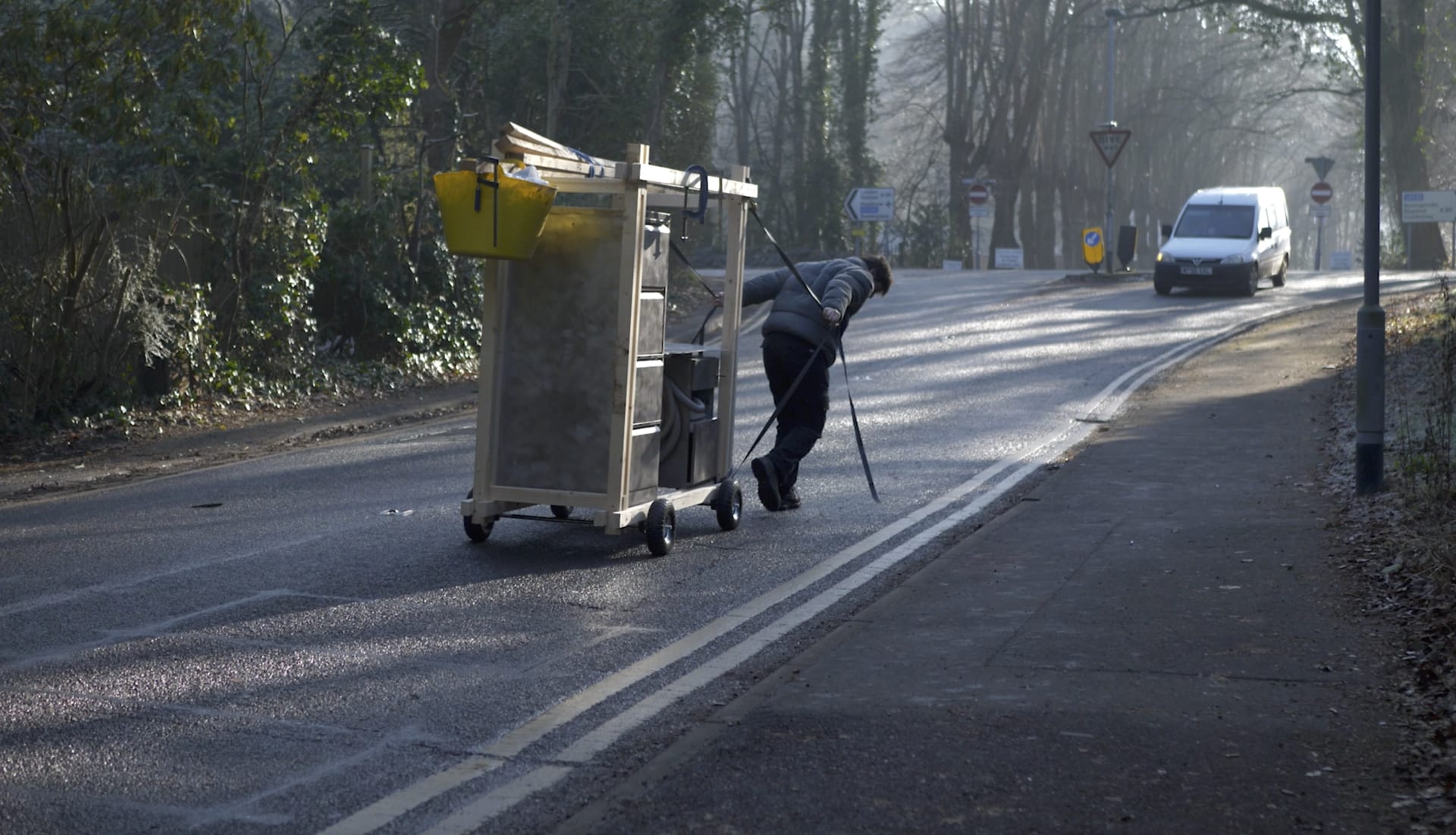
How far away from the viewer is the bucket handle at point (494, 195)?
7945 mm

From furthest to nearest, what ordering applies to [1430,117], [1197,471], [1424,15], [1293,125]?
[1293,125] < [1430,117] < [1424,15] < [1197,471]

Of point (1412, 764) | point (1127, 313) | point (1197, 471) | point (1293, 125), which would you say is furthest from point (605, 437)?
point (1293, 125)

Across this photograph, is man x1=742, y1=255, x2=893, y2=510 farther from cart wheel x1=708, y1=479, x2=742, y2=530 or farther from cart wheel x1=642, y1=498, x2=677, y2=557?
cart wheel x1=642, y1=498, x2=677, y2=557

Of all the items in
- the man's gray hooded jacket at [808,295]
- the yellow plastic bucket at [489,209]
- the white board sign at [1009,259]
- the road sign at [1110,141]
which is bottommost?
the man's gray hooded jacket at [808,295]

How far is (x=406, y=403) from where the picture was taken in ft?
58.0

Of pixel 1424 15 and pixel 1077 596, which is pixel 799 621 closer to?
pixel 1077 596

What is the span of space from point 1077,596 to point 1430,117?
46709 mm

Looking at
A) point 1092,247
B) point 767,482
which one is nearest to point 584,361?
point 767,482

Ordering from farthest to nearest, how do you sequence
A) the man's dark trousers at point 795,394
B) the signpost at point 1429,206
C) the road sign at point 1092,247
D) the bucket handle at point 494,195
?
the signpost at point 1429,206 → the road sign at point 1092,247 → the man's dark trousers at point 795,394 → the bucket handle at point 494,195

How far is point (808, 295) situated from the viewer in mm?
9922

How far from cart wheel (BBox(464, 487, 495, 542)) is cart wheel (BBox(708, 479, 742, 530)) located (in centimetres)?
136

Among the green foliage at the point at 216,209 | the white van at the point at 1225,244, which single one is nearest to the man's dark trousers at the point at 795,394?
the green foliage at the point at 216,209

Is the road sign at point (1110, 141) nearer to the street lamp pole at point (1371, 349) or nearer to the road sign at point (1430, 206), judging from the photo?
the road sign at point (1430, 206)

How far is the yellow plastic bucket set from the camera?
26.1ft
